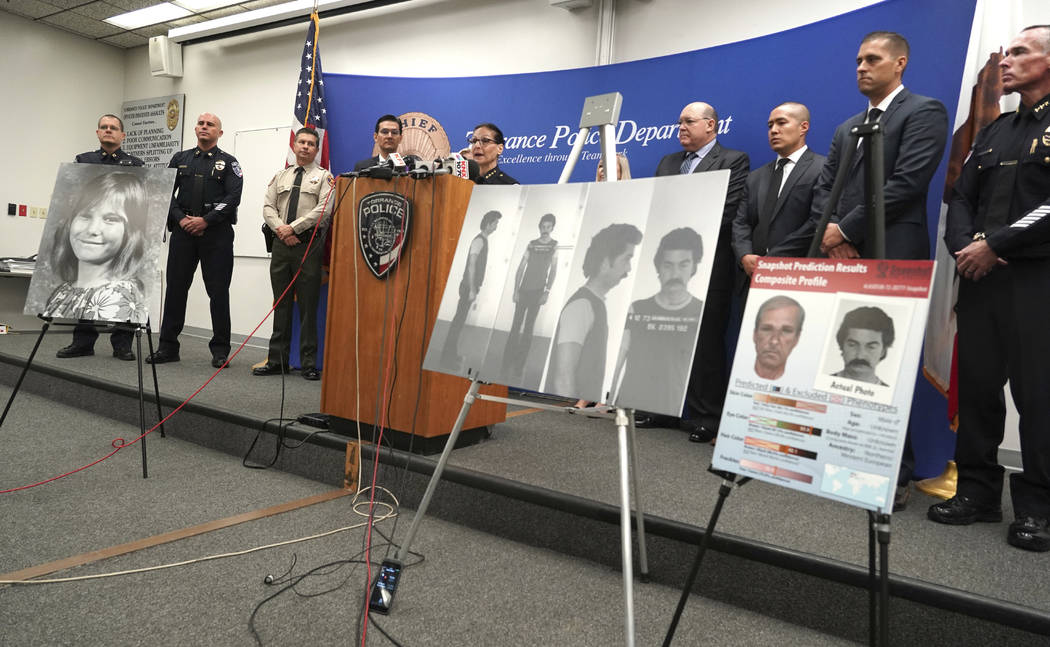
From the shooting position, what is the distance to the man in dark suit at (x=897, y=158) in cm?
221

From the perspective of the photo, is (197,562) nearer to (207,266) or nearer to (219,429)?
(219,429)

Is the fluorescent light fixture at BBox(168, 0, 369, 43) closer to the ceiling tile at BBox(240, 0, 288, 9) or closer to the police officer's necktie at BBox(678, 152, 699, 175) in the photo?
the ceiling tile at BBox(240, 0, 288, 9)

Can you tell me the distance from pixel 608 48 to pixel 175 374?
342cm

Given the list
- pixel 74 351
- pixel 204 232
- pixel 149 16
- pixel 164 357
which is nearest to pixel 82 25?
pixel 149 16

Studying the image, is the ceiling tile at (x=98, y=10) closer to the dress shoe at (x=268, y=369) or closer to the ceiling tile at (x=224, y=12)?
A: the ceiling tile at (x=224, y=12)

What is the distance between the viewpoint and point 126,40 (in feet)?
23.0

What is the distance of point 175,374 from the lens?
398cm

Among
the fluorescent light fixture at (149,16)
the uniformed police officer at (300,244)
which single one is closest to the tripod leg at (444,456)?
the uniformed police officer at (300,244)

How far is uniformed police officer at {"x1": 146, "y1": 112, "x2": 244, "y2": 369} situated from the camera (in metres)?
4.34

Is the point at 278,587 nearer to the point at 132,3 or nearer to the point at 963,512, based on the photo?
the point at 963,512

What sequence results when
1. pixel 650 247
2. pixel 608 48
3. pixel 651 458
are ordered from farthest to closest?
1. pixel 608 48
2. pixel 651 458
3. pixel 650 247

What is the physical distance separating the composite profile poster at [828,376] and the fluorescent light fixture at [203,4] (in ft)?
20.1

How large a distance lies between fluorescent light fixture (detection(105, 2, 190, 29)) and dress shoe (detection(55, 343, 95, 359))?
3392mm

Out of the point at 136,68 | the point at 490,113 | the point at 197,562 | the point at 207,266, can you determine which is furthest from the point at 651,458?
the point at 136,68
